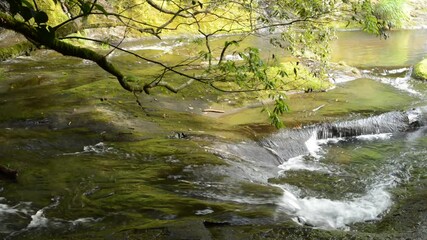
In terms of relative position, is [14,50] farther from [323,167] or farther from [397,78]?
[397,78]

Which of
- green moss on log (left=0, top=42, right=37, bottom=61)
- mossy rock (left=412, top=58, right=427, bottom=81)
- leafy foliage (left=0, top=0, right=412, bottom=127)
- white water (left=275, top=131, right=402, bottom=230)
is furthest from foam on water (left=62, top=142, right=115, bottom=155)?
mossy rock (left=412, top=58, right=427, bottom=81)

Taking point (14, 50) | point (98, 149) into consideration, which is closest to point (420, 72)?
point (98, 149)

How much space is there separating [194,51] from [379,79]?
31.6 feet

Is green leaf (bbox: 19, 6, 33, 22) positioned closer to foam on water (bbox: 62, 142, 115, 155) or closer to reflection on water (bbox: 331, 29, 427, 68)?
foam on water (bbox: 62, 142, 115, 155)

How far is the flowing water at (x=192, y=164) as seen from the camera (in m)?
6.19

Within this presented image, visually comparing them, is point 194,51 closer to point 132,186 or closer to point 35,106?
point 35,106

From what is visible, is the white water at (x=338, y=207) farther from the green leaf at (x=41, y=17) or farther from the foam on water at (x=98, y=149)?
the green leaf at (x=41, y=17)

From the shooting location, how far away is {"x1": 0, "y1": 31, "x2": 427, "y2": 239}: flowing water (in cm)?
619

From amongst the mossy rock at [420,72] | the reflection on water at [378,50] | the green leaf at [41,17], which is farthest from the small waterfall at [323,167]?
the reflection on water at [378,50]

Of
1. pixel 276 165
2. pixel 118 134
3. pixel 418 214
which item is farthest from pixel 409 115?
pixel 118 134

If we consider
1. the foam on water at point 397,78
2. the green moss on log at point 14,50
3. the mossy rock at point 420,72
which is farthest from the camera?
the mossy rock at point 420,72

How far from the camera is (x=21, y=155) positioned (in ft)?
26.7

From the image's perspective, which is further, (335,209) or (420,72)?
(420,72)

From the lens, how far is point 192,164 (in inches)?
331
